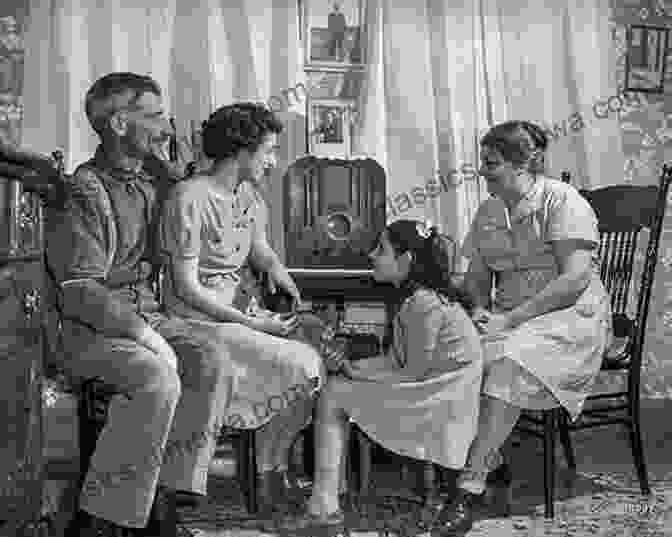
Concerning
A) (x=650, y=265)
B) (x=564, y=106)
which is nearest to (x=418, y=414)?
(x=650, y=265)

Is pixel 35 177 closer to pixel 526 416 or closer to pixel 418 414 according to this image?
pixel 418 414

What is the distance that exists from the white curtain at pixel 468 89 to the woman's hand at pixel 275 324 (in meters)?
1.49

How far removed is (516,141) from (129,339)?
1392 mm

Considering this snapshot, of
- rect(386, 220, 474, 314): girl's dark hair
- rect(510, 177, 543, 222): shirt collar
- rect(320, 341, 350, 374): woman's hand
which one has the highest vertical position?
rect(510, 177, 543, 222): shirt collar

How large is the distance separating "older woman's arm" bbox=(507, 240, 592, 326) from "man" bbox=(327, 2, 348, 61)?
1591 mm

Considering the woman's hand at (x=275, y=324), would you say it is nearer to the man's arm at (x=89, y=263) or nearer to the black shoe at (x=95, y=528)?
the man's arm at (x=89, y=263)

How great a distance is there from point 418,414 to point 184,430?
67cm

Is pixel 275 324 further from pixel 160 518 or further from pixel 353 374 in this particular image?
pixel 160 518

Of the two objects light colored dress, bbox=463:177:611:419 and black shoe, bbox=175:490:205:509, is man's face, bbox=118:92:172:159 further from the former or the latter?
light colored dress, bbox=463:177:611:419

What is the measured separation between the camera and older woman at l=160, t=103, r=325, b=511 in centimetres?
240

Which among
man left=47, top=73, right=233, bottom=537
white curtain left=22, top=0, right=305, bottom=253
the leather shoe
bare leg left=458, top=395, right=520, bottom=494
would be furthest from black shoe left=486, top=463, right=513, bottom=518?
white curtain left=22, top=0, right=305, bottom=253

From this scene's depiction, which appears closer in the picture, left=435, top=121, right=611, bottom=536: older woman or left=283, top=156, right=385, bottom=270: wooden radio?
left=435, top=121, right=611, bottom=536: older woman

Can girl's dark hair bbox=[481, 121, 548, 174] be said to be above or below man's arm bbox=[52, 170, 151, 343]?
above

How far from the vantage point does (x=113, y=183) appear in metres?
2.40
